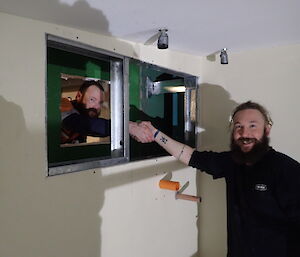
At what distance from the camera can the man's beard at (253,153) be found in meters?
1.49

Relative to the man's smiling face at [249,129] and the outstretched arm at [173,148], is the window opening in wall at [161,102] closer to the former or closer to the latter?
the outstretched arm at [173,148]

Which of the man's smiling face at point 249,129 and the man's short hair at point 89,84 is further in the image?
the man's smiling face at point 249,129

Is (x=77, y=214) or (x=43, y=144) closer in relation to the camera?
(x=43, y=144)

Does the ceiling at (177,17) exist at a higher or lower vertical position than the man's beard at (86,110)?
higher

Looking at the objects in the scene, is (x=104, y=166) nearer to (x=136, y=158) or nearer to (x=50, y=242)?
(x=136, y=158)

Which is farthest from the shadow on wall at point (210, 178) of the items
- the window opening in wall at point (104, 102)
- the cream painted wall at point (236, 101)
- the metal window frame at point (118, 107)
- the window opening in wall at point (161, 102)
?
the metal window frame at point (118, 107)

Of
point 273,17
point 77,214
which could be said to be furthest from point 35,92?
point 273,17

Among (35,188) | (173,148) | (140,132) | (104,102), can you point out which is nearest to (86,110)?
(104,102)

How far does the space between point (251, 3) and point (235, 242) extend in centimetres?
125

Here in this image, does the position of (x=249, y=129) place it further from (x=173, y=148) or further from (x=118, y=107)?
(x=118, y=107)

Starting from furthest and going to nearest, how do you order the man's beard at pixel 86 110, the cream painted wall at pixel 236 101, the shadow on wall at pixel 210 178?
the shadow on wall at pixel 210 178 → the cream painted wall at pixel 236 101 → the man's beard at pixel 86 110

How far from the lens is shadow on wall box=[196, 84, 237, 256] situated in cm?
207

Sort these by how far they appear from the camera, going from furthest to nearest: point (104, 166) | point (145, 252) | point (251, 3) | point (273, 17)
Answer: point (145, 252)
point (104, 166)
point (273, 17)
point (251, 3)

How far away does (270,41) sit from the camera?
1705 millimetres
